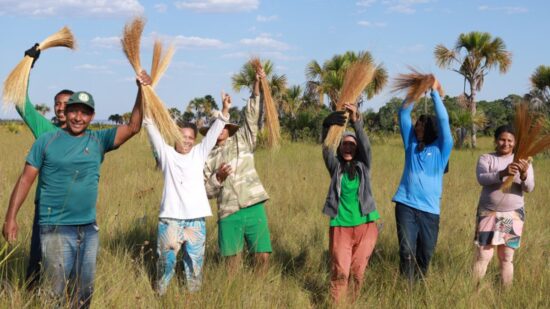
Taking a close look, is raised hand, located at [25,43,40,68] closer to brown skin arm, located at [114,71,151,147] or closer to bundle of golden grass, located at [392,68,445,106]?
brown skin arm, located at [114,71,151,147]

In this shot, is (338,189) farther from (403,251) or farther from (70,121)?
(70,121)

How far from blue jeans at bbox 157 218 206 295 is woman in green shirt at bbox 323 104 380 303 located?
3.10 feet

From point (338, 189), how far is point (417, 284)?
0.86 metres

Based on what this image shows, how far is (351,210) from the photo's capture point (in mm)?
3811

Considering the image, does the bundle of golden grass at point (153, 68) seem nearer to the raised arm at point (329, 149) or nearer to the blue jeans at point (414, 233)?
the raised arm at point (329, 149)

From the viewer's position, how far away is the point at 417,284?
12.2ft

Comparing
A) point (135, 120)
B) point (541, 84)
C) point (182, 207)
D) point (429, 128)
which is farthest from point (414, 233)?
point (541, 84)

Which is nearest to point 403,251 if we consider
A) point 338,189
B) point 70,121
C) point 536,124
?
point 338,189

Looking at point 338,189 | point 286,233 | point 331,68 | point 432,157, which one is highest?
point 331,68

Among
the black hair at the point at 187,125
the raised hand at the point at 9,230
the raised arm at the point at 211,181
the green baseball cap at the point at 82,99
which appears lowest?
the raised hand at the point at 9,230

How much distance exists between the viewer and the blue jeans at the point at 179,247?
141 inches

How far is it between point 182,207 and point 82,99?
40.4 inches

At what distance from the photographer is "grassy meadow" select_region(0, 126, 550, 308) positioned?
131 inches

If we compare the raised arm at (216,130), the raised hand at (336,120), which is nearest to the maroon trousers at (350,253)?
the raised hand at (336,120)
